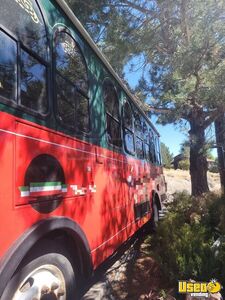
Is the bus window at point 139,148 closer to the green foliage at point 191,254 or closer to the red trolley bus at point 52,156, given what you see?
the green foliage at point 191,254

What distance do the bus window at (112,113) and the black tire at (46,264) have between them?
1.94m

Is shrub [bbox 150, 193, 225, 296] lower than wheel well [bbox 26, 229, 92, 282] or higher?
lower

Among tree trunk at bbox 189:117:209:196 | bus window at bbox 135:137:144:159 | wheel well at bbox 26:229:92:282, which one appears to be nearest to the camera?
wheel well at bbox 26:229:92:282

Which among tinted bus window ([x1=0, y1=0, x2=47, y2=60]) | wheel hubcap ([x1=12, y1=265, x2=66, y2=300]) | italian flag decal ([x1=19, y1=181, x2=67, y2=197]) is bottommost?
wheel hubcap ([x1=12, y1=265, x2=66, y2=300])

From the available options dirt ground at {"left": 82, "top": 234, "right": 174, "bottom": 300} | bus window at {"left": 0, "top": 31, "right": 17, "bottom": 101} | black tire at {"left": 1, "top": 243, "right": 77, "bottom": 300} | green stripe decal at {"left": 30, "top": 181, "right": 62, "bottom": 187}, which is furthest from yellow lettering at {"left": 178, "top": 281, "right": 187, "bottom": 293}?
bus window at {"left": 0, "top": 31, "right": 17, "bottom": 101}

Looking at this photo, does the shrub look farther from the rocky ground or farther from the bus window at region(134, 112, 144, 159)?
the bus window at region(134, 112, 144, 159)

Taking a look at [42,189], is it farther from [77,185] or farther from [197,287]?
[197,287]

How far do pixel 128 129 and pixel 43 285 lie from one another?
3.57m

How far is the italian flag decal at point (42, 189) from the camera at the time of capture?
2.34 m

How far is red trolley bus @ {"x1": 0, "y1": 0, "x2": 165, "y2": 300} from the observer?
225cm

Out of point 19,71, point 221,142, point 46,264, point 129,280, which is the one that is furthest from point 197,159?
point 19,71

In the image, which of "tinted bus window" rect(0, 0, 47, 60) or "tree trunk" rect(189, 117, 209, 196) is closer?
"tinted bus window" rect(0, 0, 47, 60)

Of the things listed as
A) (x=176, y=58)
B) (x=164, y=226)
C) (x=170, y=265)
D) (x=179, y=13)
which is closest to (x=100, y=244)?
(x=170, y=265)

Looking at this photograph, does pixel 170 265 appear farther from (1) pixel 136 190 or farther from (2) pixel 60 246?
(2) pixel 60 246
